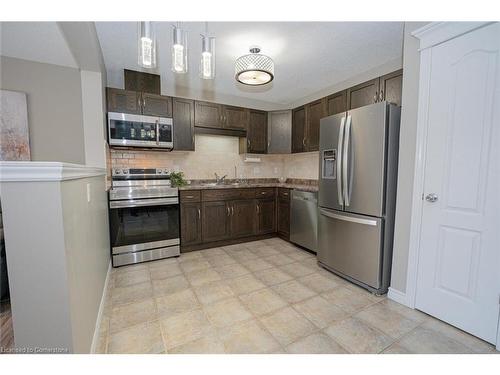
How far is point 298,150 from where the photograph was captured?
147 inches

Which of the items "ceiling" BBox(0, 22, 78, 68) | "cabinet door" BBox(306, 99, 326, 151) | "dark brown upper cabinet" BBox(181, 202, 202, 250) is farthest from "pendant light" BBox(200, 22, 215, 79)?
"cabinet door" BBox(306, 99, 326, 151)

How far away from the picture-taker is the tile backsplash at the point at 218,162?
334 cm

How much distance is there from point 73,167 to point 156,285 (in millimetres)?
1675

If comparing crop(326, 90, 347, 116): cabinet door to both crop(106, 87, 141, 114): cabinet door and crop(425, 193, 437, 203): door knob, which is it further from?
crop(106, 87, 141, 114): cabinet door

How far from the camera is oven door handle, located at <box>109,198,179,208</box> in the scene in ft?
8.82

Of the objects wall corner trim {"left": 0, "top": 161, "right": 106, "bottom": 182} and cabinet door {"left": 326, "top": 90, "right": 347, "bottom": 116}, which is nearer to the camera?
wall corner trim {"left": 0, "top": 161, "right": 106, "bottom": 182}

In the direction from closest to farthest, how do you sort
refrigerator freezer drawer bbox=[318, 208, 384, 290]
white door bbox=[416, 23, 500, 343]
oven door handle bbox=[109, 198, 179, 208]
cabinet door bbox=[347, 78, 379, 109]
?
white door bbox=[416, 23, 500, 343] < refrigerator freezer drawer bbox=[318, 208, 384, 290] < cabinet door bbox=[347, 78, 379, 109] < oven door handle bbox=[109, 198, 179, 208]

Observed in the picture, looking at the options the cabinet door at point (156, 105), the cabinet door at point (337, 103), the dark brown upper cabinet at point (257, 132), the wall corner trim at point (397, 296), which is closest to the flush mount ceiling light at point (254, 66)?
the cabinet door at point (337, 103)

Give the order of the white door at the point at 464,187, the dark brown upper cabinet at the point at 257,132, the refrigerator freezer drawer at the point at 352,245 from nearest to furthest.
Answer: the white door at the point at 464,187 < the refrigerator freezer drawer at the point at 352,245 < the dark brown upper cabinet at the point at 257,132

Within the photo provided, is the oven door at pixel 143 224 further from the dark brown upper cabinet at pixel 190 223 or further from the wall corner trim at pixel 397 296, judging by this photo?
the wall corner trim at pixel 397 296

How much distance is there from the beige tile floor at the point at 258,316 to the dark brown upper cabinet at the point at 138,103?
80.6 inches

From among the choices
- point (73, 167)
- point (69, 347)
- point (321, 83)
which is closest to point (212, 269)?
point (69, 347)

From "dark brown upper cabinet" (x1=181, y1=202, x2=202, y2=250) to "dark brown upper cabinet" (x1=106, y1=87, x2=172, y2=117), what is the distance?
1358mm

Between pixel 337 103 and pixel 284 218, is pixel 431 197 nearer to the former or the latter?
pixel 337 103
